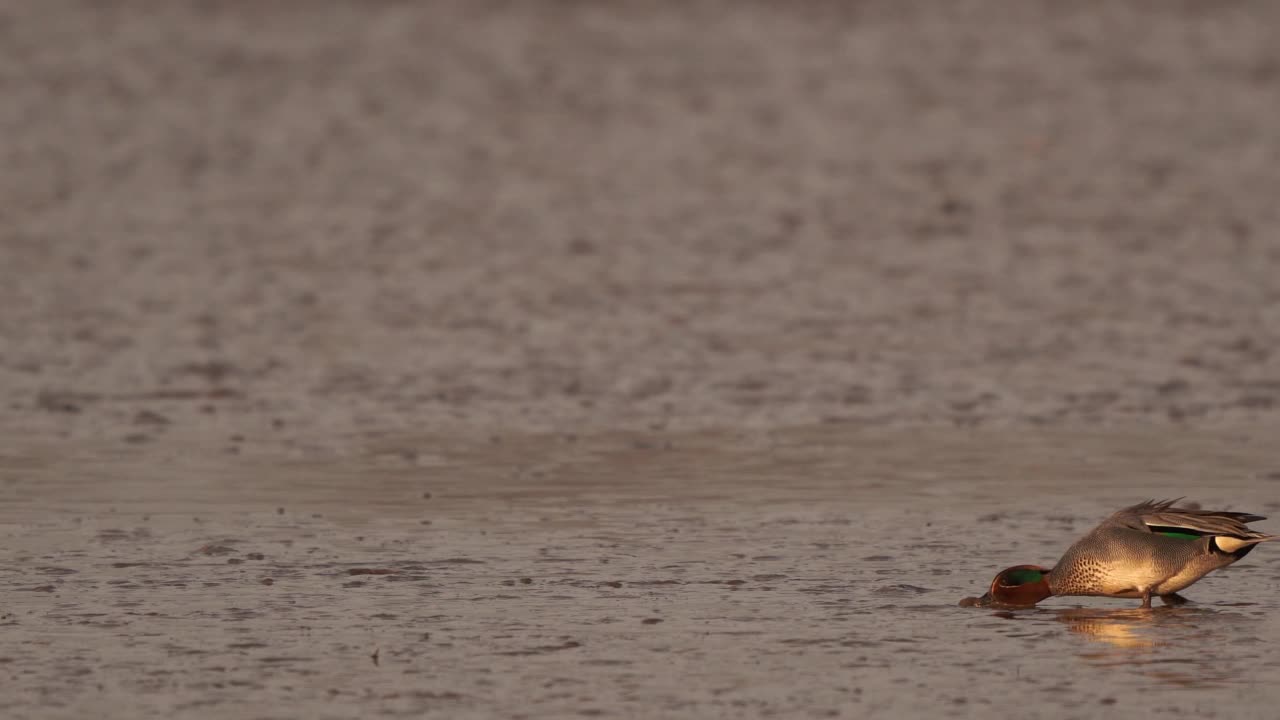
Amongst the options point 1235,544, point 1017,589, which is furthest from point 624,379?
point 1235,544

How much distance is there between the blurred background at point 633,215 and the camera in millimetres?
15273

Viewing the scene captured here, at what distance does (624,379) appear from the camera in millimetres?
15500

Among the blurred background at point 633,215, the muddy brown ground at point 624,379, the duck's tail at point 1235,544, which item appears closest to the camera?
the muddy brown ground at point 624,379

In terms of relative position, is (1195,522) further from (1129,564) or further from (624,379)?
(624,379)

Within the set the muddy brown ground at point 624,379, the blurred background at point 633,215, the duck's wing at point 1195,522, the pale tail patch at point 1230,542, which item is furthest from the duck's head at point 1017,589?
the blurred background at point 633,215

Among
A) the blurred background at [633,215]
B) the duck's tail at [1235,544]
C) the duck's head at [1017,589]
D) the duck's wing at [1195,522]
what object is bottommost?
the duck's head at [1017,589]

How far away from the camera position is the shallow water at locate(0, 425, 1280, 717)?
27.6ft

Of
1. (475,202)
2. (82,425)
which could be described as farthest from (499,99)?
(82,425)

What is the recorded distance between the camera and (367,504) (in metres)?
12.0

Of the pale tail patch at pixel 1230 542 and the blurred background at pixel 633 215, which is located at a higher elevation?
the blurred background at pixel 633 215

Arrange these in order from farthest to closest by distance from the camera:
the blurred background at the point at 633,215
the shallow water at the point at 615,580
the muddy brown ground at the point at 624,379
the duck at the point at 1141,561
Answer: the blurred background at the point at 633,215 < the duck at the point at 1141,561 < the muddy brown ground at the point at 624,379 < the shallow water at the point at 615,580

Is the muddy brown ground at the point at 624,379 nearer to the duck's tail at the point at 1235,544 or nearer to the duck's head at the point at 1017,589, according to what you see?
the duck's head at the point at 1017,589

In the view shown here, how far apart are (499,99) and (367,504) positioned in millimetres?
20319

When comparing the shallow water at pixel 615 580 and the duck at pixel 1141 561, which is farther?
the duck at pixel 1141 561
